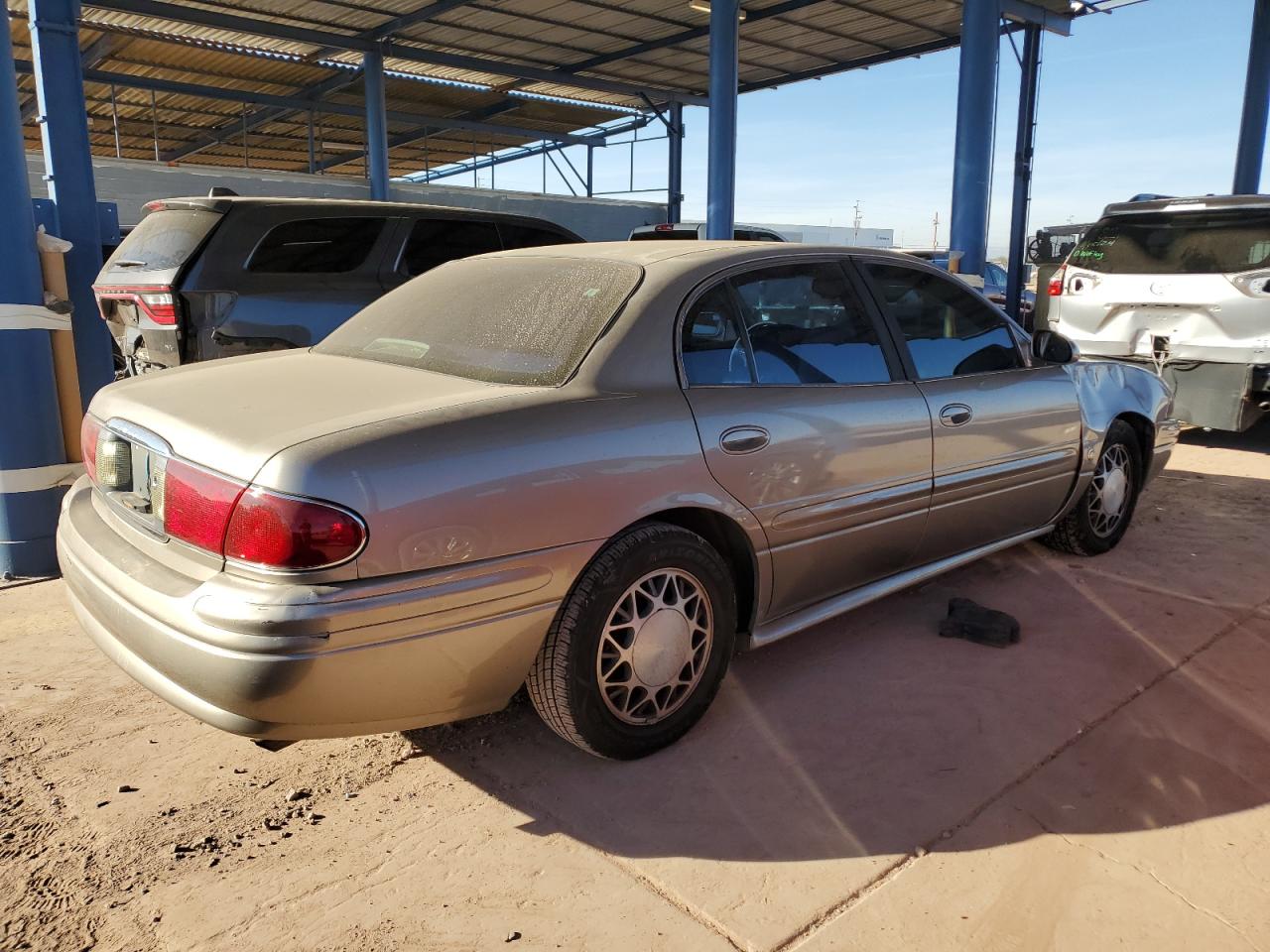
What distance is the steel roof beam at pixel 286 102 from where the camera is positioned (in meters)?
16.2

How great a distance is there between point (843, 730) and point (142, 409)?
2273 mm

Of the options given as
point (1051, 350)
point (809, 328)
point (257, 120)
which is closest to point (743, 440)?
point (809, 328)

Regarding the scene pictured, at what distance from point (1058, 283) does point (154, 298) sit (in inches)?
289

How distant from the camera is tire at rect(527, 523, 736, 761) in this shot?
2.55 metres

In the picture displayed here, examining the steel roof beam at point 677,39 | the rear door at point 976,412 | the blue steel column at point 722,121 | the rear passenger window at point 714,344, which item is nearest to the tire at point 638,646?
the rear passenger window at point 714,344

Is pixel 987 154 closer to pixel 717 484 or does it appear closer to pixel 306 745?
pixel 717 484

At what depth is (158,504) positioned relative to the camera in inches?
96.5

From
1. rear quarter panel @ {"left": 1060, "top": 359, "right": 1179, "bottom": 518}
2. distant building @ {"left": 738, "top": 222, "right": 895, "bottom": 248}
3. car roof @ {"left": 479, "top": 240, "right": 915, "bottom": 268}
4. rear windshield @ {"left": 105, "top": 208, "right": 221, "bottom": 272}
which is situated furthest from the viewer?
distant building @ {"left": 738, "top": 222, "right": 895, "bottom": 248}

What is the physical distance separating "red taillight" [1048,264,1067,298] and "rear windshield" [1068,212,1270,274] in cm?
20

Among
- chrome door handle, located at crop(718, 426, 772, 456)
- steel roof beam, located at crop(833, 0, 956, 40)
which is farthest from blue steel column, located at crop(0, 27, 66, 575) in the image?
steel roof beam, located at crop(833, 0, 956, 40)

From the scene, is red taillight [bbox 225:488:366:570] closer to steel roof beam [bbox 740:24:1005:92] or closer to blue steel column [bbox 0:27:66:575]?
blue steel column [bbox 0:27:66:575]

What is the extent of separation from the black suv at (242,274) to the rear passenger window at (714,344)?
3.47 metres

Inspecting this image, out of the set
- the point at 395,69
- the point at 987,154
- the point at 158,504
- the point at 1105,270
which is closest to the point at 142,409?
the point at 158,504

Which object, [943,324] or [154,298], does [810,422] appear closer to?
[943,324]
